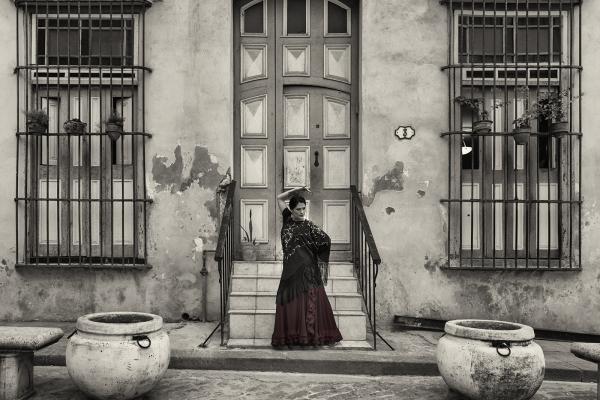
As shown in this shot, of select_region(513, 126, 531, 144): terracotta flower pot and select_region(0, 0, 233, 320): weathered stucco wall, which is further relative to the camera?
select_region(0, 0, 233, 320): weathered stucco wall

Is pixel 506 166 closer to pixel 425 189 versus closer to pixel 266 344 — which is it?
pixel 425 189

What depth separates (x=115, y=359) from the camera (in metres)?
4.47

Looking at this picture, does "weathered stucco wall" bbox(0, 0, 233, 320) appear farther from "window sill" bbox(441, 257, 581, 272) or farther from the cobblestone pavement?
"window sill" bbox(441, 257, 581, 272)

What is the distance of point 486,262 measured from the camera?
730cm

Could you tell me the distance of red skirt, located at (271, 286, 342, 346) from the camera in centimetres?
588

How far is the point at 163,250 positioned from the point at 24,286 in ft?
5.97

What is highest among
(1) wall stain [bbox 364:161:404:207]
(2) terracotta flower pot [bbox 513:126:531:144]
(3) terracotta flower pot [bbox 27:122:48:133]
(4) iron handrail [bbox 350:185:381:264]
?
(3) terracotta flower pot [bbox 27:122:48:133]

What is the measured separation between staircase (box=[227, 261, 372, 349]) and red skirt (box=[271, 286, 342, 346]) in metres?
0.21

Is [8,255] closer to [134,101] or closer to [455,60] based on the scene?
[134,101]

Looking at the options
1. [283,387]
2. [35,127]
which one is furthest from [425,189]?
[35,127]

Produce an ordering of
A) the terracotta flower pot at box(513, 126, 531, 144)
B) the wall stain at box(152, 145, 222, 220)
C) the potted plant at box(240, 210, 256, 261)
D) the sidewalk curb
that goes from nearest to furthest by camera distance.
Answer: the sidewalk curb < the terracotta flower pot at box(513, 126, 531, 144) < the wall stain at box(152, 145, 222, 220) < the potted plant at box(240, 210, 256, 261)

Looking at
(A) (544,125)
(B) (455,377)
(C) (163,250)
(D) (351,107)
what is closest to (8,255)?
(C) (163,250)

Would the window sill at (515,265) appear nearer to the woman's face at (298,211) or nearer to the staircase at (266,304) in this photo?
the staircase at (266,304)

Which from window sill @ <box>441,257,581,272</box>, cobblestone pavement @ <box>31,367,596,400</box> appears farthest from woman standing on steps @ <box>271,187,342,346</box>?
window sill @ <box>441,257,581,272</box>
